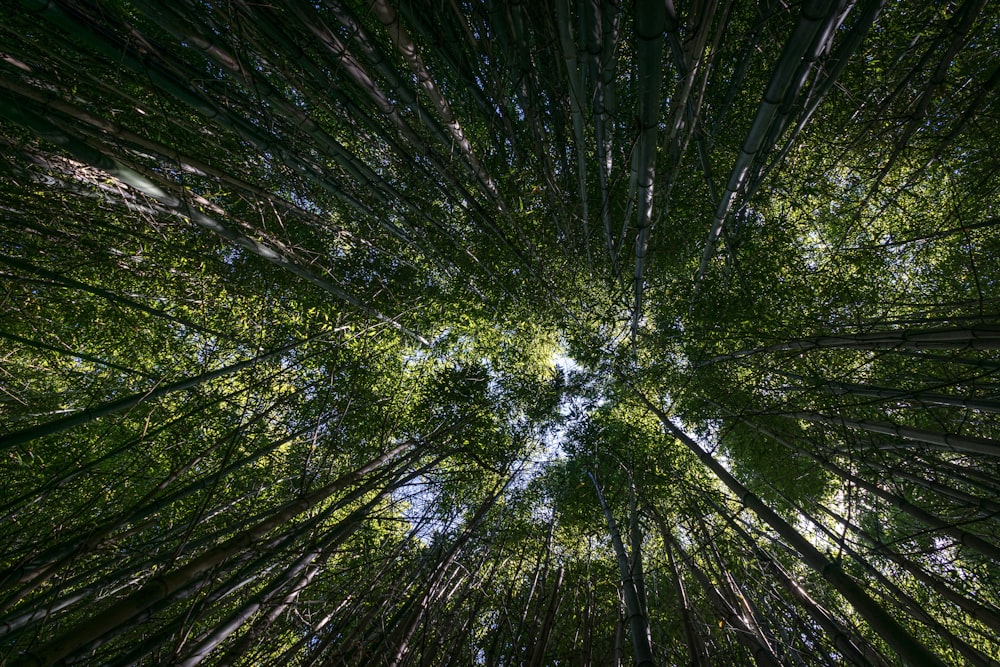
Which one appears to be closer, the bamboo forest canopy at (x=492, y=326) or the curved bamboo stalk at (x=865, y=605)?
the curved bamboo stalk at (x=865, y=605)

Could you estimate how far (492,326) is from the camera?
17.8 ft

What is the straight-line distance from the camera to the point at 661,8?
1.25 m

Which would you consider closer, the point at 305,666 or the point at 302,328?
the point at 305,666

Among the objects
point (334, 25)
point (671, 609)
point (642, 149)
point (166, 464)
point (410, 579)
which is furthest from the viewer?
point (166, 464)

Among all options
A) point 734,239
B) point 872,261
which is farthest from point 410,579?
point 872,261

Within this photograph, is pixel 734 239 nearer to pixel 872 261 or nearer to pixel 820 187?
pixel 820 187

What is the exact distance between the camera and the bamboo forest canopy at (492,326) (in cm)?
175

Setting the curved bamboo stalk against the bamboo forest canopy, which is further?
the bamboo forest canopy

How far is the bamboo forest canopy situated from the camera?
5.74 feet

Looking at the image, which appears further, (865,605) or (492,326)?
(492,326)

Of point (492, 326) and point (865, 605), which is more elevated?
point (492, 326)

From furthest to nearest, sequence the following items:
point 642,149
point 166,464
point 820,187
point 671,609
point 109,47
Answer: point 166,464 < point 671,609 < point 820,187 < point 642,149 < point 109,47

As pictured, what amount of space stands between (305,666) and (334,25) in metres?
3.42

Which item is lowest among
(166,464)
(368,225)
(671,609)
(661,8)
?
(166,464)
